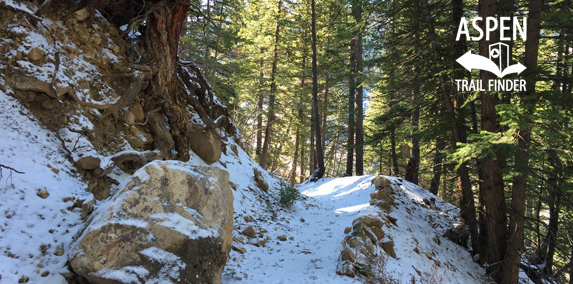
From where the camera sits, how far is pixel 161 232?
3.09 m

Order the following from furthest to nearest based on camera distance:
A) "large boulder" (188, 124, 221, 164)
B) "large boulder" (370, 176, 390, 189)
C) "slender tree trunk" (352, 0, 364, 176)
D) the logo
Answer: "slender tree trunk" (352, 0, 364, 176), "large boulder" (370, 176, 390, 189), "large boulder" (188, 124, 221, 164), the logo

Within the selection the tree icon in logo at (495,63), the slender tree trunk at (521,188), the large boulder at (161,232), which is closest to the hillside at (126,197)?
the large boulder at (161,232)

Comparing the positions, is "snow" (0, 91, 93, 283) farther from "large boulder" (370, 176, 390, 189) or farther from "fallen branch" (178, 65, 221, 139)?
"large boulder" (370, 176, 390, 189)

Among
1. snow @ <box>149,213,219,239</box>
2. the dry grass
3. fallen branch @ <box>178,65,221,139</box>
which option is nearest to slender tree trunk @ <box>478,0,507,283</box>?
the dry grass

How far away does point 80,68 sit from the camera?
457 cm

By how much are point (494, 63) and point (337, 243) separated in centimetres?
545

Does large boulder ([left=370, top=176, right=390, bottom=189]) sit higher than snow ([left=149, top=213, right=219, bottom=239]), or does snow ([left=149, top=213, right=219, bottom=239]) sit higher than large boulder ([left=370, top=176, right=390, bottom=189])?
snow ([left=149, top=213, right=219, bottom=239])

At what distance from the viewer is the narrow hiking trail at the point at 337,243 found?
181 inches

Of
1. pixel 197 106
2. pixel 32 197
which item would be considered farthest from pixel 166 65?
pixel 32 197

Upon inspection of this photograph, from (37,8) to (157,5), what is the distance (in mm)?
1826

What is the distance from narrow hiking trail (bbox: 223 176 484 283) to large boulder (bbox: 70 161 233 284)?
37.4 inches

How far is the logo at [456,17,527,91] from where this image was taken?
19.1ft

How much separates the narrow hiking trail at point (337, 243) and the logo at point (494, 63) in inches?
161

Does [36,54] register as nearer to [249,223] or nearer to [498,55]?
[249,223]
